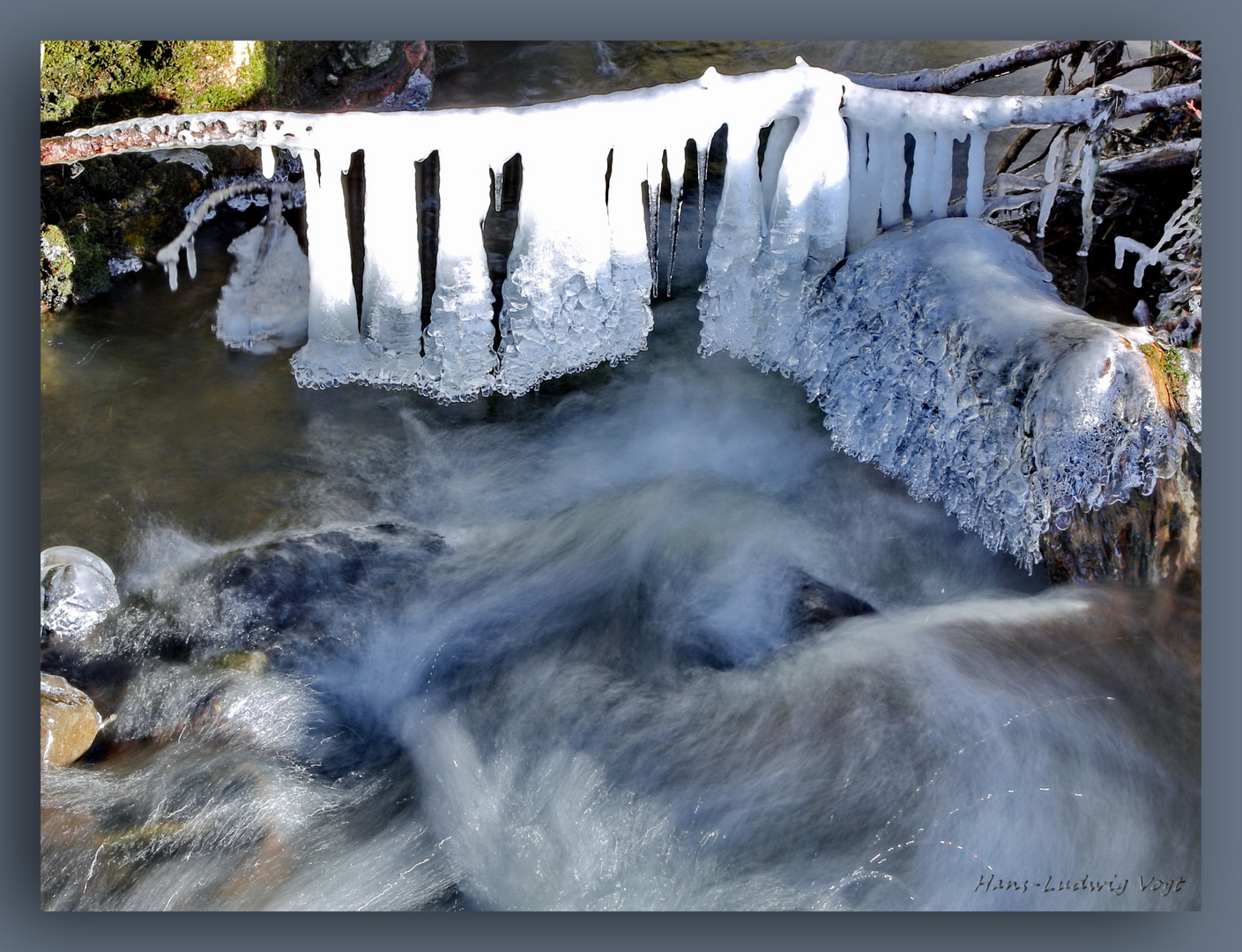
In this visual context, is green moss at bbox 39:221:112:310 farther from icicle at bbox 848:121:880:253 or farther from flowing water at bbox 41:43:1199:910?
icicle at bbox 848:121:880:253

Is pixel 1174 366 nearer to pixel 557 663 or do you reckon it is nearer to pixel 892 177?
pixel 892 177

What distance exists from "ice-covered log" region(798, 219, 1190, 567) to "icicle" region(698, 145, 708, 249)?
0.38 meters

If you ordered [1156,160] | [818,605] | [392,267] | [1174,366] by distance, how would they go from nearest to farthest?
[1174,366], [1156,160], [818,605], [392,267]

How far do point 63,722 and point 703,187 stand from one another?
1989 millimetres

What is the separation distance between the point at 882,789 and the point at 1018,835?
30 centimetres

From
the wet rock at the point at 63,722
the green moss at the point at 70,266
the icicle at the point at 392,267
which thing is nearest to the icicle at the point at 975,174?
the icicle at the point at 392,267

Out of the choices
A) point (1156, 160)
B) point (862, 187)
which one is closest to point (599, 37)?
point (862, 187)

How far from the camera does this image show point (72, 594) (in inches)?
84.7

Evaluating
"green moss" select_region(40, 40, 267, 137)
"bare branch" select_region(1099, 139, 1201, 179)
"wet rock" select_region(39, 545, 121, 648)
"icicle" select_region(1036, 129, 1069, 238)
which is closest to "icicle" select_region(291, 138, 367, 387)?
"green moss" select_region(40, 40, 267, 137)

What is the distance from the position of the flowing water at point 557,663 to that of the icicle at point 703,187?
11cm

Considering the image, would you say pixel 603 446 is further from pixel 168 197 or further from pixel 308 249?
pixel 168 197

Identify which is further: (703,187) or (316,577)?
(703,187)

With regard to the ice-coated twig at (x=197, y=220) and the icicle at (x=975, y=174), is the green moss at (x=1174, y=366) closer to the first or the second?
the icicle at (x=975, y=174)

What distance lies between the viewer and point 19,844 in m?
2.08
